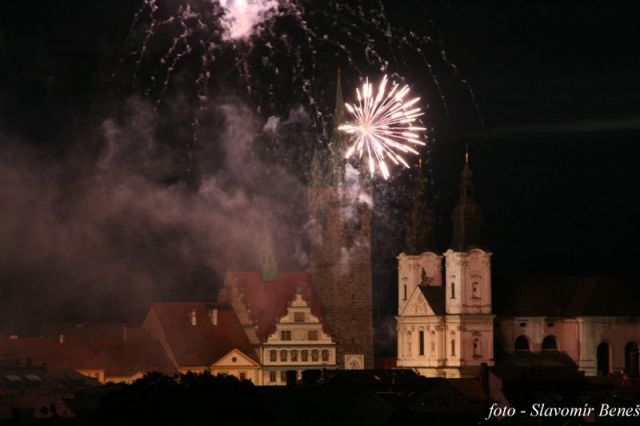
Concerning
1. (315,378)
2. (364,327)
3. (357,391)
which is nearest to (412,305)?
(364,327)

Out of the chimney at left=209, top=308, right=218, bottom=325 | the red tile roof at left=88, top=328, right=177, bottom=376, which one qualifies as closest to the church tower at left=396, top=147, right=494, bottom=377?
the chimney at left=209, top=308, right=218, bottom=325

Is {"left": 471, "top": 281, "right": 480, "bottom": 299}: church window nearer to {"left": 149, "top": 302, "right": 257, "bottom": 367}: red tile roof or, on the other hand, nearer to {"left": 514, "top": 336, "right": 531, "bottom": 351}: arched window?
{"left": 514, "top": 336, "right": 531, "bottom": 351}: arched window

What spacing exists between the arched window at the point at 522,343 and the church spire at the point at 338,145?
49.9ft

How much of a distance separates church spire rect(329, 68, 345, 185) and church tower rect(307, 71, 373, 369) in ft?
5.27

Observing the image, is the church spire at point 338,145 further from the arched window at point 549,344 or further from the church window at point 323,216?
the arched window at point 549,344

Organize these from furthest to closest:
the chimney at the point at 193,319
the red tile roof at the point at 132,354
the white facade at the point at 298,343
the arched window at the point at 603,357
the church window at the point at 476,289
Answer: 1. the white facade at the point at 298,343
2. the chimney at the point at 193,319
3. the church window at the point at 476,289
4. the arched window at the point at 603,357
5. the red tile roof at the point at 132,354

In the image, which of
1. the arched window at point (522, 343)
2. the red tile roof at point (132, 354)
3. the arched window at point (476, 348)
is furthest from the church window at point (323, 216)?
the arched window at point (522, 343)

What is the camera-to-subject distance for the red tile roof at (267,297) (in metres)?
173

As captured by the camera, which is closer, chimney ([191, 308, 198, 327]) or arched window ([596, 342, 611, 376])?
arched window ([596, 342, 611, 376])

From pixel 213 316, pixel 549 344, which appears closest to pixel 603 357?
pixel 549 344

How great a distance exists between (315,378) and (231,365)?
2534 cm

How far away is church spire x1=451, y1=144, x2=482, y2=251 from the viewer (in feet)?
543

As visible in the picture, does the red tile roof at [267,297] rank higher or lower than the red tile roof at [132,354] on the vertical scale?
higher

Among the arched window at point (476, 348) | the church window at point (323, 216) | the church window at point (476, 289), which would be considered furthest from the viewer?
the church window at point (323, 216)
